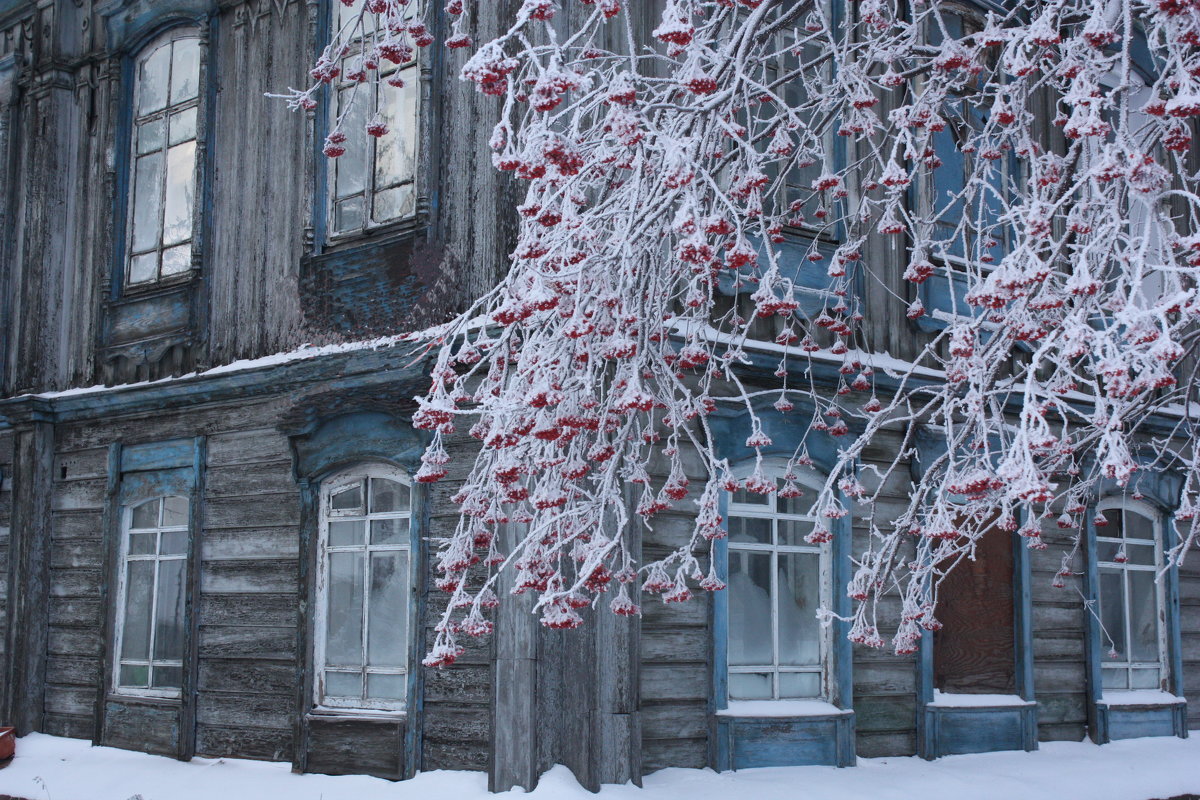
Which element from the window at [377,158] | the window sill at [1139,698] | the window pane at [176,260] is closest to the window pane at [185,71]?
the window pane at [176,260]

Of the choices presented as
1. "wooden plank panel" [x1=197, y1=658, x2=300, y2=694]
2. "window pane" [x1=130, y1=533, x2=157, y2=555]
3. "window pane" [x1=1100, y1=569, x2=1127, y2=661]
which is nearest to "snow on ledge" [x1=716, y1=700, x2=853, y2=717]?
"wooden plank panel" [x1=197, y1=658, x2=300, y2=694]

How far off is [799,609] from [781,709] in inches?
29.7

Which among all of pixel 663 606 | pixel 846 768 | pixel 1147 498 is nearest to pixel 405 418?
pixel 663 606

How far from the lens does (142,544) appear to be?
433 inches

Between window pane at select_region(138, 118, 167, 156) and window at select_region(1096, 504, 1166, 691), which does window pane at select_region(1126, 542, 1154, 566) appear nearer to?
window at select_region(1096, 504, 1166, 691)

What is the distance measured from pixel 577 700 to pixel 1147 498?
6346 mm

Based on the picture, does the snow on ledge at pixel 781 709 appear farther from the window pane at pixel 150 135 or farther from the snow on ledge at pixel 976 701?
the window pane at pixel 150 135

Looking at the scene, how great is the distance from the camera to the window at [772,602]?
9.10 metres

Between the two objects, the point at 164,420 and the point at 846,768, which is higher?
the point at 164,420

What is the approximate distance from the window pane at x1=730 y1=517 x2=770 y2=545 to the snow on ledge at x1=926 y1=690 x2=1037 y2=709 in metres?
1.91

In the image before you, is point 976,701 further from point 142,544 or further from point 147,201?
point 147,201

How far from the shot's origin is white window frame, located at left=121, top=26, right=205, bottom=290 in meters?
11.0

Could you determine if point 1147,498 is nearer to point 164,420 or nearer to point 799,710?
point 799,710

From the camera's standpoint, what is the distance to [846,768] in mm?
9117
